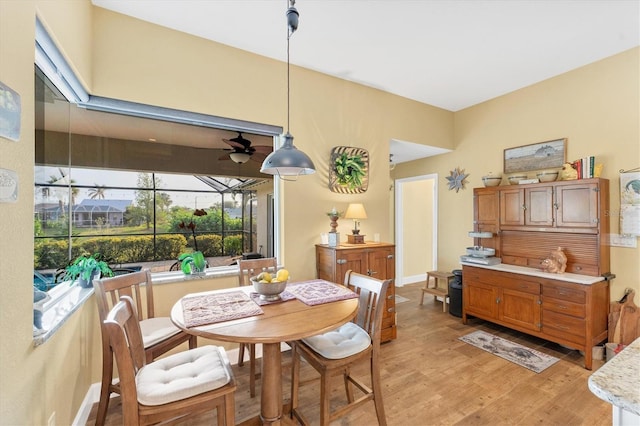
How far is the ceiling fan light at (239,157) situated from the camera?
304cm

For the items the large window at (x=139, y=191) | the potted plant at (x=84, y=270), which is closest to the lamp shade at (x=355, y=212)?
the large window at (x=139, y=191)

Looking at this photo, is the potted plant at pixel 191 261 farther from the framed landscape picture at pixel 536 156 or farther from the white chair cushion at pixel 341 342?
the framed landscape picture at pixel 536 156

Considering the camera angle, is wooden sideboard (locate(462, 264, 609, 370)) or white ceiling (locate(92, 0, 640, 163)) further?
wooden sideboard (locate(462, 264, 609, 370))

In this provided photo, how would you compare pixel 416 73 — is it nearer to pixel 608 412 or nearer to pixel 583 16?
pixel 583 16

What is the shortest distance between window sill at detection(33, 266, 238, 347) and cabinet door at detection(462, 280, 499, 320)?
2.99 metres

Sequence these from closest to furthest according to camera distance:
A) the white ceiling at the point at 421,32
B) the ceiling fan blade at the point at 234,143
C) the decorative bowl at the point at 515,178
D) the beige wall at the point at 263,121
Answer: the beige wall at the point at 263,121 → the white ceiling at the point at 421,32 → the ceiling fan blade at the point at 234,143 → the decorative bowl at the point at 515,178

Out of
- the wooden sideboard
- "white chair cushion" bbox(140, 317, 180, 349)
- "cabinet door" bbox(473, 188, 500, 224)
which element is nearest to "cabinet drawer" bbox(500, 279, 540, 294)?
the wooden sideboard

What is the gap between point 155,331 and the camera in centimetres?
205

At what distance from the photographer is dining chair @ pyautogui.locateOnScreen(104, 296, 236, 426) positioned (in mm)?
1248

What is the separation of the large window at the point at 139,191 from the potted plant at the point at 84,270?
9 cm

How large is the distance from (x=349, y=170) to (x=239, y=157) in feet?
4.33

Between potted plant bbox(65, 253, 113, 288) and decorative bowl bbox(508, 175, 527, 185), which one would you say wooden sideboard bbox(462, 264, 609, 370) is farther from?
potted plant bbox(65, 253, 113, 288)

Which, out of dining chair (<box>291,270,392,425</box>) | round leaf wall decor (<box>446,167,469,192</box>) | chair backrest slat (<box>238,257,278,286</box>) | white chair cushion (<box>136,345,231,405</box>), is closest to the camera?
white chair cushion (<box>136,345,231,405</box>)

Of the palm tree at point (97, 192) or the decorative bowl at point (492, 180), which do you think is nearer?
the palm tree at point (97, 192)
